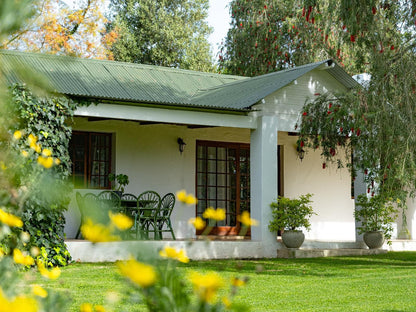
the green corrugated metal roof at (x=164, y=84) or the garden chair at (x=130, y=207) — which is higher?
the green corrugated metal roof at (x=164, y=84)

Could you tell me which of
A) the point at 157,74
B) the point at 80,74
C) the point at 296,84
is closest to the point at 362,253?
the point at 296,84

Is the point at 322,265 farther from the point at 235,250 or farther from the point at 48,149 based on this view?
the point at 48,149

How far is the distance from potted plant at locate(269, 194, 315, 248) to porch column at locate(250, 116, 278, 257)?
6.1 inches

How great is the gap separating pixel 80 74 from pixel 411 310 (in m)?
7.77

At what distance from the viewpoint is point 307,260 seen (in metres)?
11.1

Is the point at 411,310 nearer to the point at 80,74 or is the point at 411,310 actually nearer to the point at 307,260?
the point at 307,260

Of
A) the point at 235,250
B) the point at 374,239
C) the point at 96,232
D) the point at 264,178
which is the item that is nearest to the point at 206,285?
the point at 96,232

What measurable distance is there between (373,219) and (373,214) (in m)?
0.16

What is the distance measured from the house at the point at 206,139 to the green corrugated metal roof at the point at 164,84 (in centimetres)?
3

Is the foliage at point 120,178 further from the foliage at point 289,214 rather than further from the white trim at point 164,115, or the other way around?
the foliage at point 289,214

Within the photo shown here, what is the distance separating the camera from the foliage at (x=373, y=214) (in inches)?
500

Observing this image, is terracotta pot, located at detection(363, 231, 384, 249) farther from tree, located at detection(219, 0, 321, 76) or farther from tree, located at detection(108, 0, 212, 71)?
tree, located at detection(108, 0, 212, 71)

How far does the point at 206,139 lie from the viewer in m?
13.7

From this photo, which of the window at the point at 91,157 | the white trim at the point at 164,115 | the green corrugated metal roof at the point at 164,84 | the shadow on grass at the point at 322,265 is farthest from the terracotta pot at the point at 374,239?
the window at the point at 91,157
